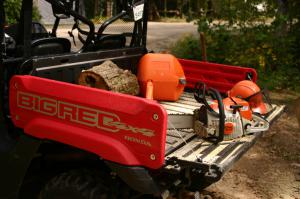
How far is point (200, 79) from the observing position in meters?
4.55

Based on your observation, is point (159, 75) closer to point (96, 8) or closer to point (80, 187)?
point (96, 8)

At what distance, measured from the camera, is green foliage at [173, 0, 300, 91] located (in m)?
9.04

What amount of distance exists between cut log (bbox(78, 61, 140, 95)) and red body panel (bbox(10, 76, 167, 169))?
24.1 inches

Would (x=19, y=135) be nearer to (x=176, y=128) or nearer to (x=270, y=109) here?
(x=176, y=128)

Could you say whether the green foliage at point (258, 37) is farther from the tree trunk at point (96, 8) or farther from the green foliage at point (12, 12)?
the green foliage at point (12, 12)

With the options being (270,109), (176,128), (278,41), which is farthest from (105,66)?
(278,41)

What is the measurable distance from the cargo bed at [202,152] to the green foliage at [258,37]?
226 inches

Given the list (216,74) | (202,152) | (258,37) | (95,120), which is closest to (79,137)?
(95,120)

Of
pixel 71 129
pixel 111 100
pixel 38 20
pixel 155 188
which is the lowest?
pixel 155 188

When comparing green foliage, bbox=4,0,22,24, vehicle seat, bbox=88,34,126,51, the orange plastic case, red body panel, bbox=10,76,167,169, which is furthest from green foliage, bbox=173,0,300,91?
red body panel, bbox=10,76,167,169

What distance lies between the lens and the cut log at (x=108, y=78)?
11.3ft

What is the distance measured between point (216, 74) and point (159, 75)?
758 millimetres

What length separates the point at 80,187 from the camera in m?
2.83

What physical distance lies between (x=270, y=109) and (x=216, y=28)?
587 cm
